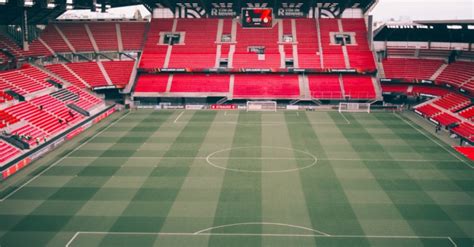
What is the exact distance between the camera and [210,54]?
248 ft

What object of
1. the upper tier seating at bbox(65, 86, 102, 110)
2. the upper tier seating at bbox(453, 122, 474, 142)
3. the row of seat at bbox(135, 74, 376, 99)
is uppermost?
the row of seat at bbox(135, 74, 376, 99)

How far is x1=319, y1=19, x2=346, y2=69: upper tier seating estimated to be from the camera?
72750 millimetres

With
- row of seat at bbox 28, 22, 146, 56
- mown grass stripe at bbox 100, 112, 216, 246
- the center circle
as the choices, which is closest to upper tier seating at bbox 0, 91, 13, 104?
row of seat at bbox 28, 22, 146, 56

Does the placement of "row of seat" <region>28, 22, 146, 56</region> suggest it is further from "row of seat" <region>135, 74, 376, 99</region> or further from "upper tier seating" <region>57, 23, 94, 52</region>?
"row of seat" <region>135, 74, 376, 99</region>

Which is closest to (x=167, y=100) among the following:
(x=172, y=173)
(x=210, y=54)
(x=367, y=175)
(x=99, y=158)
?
(x=210, y=54)

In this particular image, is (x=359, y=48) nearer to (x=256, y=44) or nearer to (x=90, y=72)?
(x=256, y=44)

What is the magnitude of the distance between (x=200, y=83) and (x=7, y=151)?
34.9 m

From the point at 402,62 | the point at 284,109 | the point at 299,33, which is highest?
the point at 299,33

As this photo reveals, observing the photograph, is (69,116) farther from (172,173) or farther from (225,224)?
(225,224)

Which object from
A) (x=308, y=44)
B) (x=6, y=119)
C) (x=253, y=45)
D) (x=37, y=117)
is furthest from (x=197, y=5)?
(x=6, y=119)

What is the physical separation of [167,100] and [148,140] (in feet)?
78.1

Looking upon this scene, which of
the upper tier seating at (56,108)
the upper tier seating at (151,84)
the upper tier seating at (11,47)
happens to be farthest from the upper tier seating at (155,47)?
the upper tier seating at (56,108)

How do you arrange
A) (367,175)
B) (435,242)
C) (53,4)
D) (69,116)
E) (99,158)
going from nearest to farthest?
(435,242) < (367,175) < (99,158) < (69,116) < (53,4)

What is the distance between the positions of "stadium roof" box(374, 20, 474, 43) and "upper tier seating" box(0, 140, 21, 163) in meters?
53.0
